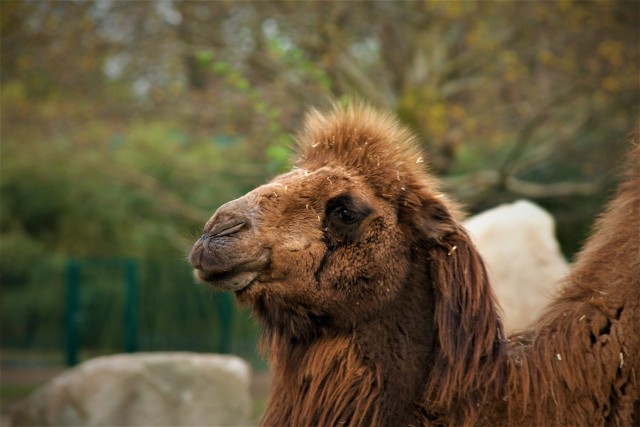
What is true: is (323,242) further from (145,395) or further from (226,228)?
(145,395)

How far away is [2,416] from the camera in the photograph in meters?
11.2

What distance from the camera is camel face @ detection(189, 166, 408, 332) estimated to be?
3.36 m

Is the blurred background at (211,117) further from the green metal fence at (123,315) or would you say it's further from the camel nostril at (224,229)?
the camel nostril at (224,229)

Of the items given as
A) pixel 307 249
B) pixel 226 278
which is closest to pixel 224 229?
pixel 226 278

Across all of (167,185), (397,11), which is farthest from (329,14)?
(167,185)

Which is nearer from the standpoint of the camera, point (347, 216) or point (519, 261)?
→ point (347, 216)

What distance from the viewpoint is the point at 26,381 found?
13008 mm

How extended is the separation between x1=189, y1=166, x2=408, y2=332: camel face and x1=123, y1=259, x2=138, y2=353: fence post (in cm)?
1004

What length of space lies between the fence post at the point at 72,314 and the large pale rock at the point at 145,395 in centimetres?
385

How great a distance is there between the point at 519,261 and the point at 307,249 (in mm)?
3061

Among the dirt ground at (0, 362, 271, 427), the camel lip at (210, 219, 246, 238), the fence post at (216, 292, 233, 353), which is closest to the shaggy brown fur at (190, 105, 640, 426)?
the camel lip at (210, 219, 246, 238)

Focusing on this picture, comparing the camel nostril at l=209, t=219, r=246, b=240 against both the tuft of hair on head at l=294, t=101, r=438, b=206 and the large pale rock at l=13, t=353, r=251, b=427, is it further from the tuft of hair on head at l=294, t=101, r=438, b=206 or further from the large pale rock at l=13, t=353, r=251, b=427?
the large pale rock at l=13, t=353, r=251, b=427

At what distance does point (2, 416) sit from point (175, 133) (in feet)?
21.6

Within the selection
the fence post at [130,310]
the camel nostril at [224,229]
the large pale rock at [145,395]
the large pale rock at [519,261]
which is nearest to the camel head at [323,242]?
the camel nostril at [224,229]
